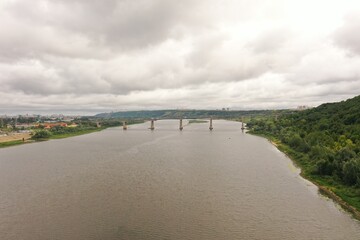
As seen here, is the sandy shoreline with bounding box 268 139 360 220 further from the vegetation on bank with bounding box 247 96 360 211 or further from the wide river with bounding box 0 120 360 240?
the wide river with bounding box 0 120 360 240

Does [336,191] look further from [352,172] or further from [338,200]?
[352,172]

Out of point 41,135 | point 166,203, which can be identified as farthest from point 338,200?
point 41,135

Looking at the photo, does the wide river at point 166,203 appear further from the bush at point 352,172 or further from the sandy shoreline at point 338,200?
the bush at point 352,172

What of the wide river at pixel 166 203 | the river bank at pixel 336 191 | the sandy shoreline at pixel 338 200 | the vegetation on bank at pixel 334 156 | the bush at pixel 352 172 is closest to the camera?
the wide river at pixel 166 203

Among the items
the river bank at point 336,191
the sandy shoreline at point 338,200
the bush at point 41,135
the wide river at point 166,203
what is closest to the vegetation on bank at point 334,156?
the river bank at point 336,191

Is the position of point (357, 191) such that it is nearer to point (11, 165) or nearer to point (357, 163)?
point (357, 163)

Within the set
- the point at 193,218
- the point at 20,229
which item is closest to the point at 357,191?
the point at 193,218

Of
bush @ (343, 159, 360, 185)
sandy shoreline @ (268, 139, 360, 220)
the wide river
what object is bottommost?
the wide river

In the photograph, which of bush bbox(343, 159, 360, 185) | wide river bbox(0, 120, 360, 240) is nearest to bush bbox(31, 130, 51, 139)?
wide river bbox(0, 120, 360, 240)
